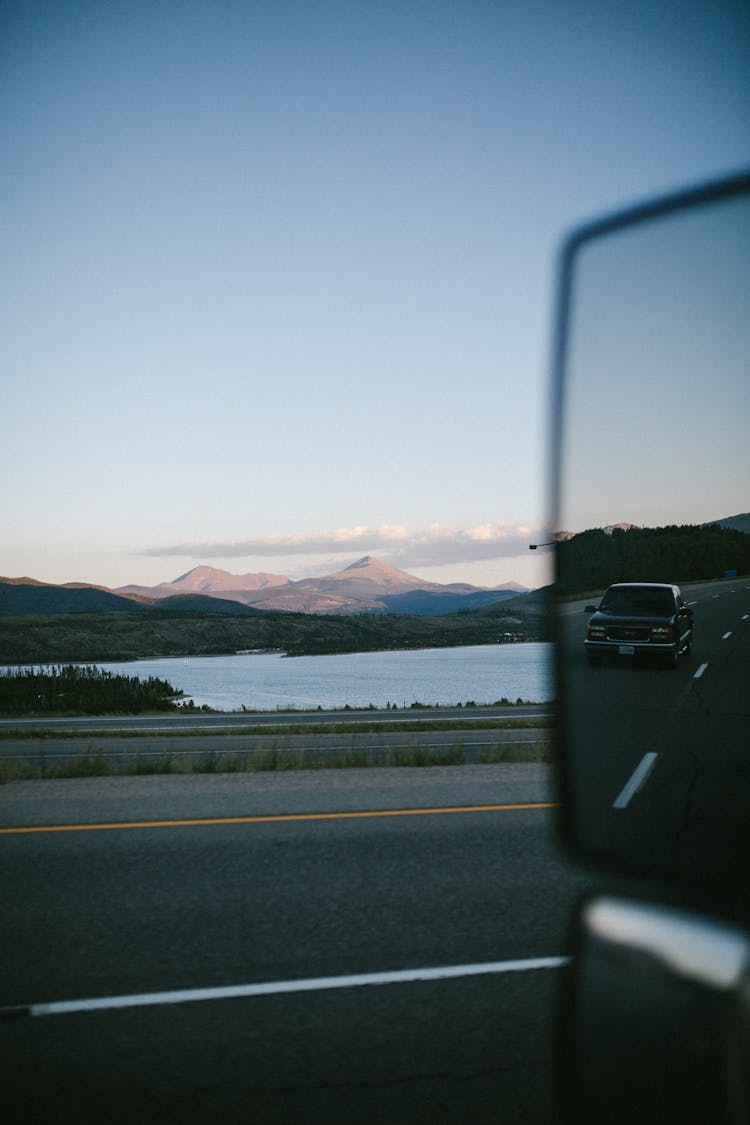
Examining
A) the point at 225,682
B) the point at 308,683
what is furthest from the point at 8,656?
the point at 308,683

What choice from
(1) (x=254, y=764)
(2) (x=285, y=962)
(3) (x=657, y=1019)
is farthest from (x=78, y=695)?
(3) (x=657, y=1019)

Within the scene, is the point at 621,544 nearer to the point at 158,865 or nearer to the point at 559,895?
the point at 559,895

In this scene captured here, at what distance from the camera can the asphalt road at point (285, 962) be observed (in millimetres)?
3762

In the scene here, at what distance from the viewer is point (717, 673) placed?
1.37 m

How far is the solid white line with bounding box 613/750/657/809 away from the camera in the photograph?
1284 mm

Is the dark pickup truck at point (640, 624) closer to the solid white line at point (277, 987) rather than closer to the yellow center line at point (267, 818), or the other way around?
the solid white line at point (277, 987)

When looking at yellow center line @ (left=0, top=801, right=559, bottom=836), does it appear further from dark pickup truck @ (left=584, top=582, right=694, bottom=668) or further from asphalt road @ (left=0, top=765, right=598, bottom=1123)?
dark pickup truck @ (left=584, top=582, right=694, bottom=668)

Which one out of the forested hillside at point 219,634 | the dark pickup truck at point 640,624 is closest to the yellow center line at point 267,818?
the dark pickup truck at point 640,624

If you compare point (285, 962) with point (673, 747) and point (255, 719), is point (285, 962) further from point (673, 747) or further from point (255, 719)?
point (255, 719)

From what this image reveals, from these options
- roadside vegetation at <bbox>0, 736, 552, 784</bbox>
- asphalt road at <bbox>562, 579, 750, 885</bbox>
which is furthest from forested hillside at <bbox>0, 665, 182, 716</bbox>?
asphalt road at <bbox>562, 579, 750, 885</bbox>

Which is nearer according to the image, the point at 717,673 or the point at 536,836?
the point at 717,673

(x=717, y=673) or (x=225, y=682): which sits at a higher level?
(x=717, y=673)

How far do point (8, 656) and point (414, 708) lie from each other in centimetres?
10114

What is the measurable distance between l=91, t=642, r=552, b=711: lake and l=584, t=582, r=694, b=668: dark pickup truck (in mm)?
34190
